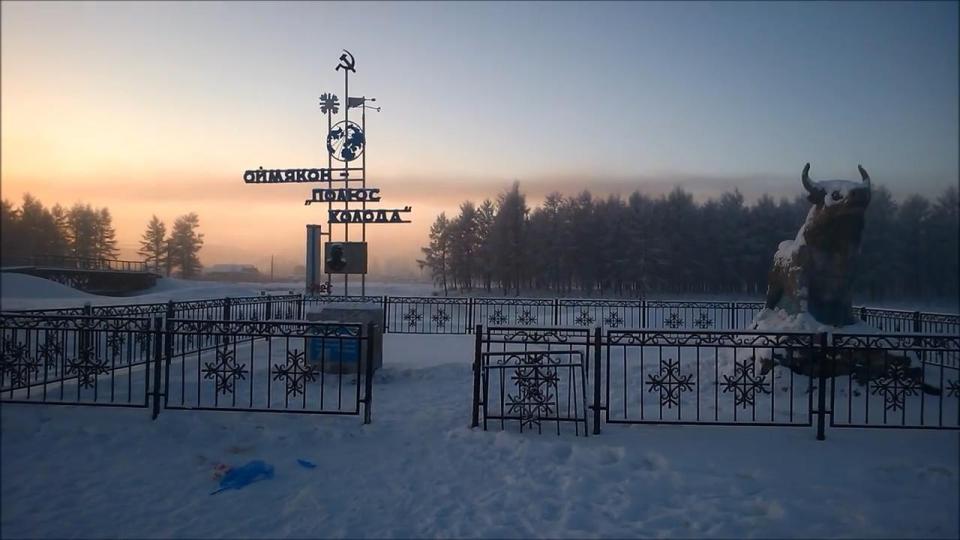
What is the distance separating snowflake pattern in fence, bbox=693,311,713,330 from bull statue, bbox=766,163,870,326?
1044 cm

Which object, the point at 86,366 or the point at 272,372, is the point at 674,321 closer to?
the point at 272,372

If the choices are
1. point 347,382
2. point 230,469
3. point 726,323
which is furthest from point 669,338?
point 726,323

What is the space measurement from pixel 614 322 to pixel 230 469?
1672 cm

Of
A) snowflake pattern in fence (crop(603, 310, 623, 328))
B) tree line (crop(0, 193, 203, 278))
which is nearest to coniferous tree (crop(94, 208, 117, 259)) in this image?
tree line (crop(0, 193, 203, 278))

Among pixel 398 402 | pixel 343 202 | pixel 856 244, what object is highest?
pixel 343 202

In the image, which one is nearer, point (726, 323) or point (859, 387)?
point (859, 387)

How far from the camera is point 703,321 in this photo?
21.0 m

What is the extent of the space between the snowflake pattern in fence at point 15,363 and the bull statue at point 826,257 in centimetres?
1175

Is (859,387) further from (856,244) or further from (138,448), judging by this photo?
(138,448)

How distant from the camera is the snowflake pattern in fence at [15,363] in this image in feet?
23.8

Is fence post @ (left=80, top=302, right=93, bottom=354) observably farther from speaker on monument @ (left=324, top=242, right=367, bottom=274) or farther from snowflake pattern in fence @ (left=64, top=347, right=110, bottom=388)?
speaker on monument @ (left=324, top=242, right=367, bottom=274)

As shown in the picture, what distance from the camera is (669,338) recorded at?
22.9ft

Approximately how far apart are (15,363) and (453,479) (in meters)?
6.03

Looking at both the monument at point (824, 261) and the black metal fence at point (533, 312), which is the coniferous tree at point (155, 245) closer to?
the black metal fence at point (533, 312)
